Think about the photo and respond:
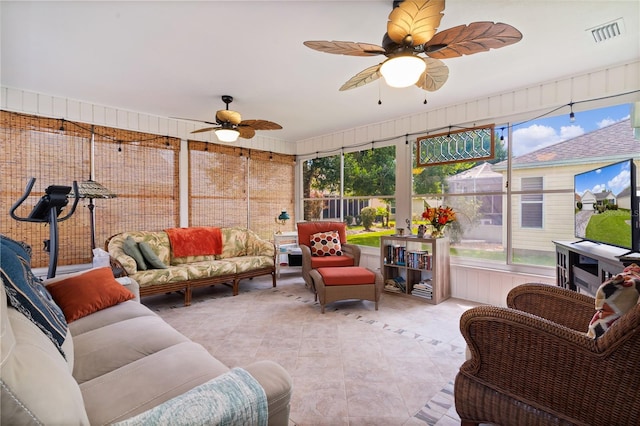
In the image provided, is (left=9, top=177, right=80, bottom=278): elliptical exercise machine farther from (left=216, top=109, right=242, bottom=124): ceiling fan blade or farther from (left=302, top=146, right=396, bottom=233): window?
(left=302, top=146, right=396, bottom=233): window

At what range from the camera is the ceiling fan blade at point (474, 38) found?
1.66 meters

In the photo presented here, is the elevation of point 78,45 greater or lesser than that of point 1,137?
greater

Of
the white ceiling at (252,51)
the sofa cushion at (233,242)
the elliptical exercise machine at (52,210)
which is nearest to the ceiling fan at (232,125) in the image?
the white ceiling at (252,51)

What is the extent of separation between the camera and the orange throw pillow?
192cm

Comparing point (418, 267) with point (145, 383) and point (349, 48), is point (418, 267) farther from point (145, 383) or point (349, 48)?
point (145, 383)

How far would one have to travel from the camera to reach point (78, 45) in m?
2.53

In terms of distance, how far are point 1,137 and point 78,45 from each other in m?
1.93

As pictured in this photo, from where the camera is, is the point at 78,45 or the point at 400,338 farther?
the point at 400,338

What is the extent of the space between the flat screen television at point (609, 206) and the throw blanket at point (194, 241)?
172 inches

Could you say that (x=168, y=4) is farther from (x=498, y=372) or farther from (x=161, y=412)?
(x=498, y=372)

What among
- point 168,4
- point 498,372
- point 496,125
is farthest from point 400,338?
point 168,4

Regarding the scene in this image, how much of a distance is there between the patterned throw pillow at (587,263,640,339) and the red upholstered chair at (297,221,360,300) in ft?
9.63

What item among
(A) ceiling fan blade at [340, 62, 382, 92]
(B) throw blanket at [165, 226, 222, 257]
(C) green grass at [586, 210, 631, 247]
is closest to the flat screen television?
(C) green grass at [586, 210, 631, 247]

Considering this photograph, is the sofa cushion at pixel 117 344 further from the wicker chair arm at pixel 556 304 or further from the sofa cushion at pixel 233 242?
the sofa cushion at pixel 233 242
